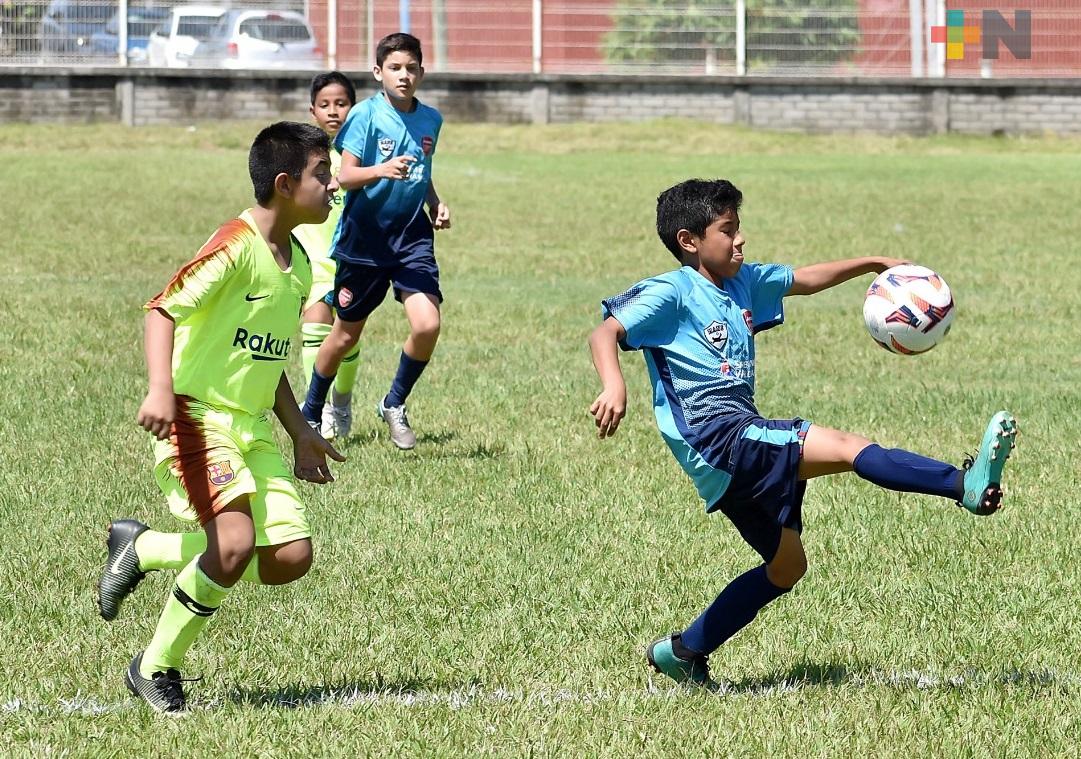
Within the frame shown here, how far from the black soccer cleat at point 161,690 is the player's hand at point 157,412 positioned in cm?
83

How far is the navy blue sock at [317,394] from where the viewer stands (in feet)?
30.4

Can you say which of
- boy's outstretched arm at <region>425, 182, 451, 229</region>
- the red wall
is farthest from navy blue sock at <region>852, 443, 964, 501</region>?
the red wall

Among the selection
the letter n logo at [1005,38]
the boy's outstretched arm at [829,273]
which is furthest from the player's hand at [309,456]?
the letter n logo at [1005,38]

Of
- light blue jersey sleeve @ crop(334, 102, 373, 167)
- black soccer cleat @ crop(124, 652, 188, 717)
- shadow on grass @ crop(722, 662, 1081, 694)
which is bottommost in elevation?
shadow on grass @ crop(722, 662, 1081, 694)

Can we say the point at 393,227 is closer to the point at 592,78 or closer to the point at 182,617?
the point at 182,617

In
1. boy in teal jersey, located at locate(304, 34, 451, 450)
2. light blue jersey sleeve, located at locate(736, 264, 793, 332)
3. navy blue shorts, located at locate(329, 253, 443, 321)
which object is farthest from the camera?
navy blue shorts, located at locate(329, 253, 443, 321)

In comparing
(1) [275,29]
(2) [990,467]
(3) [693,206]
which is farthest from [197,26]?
(2) [990,467]

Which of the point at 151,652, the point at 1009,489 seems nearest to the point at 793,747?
the point at 151,652

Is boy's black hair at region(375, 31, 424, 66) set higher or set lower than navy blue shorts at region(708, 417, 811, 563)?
higher

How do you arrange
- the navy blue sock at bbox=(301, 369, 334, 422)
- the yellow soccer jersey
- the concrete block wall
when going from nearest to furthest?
the yellow soccer jersey
the navy blue sock at bbox=(301, 369, 334, 422)
the concrete block wall

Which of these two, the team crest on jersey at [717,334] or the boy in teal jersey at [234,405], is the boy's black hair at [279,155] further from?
the team crest on jersey at [717,334]

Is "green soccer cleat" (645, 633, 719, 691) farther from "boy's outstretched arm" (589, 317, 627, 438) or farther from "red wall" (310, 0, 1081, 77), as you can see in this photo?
"red wall" (310, 0, 1081, 77)

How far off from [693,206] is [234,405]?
62.1 inches

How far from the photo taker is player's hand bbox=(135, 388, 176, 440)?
449 centimetres
